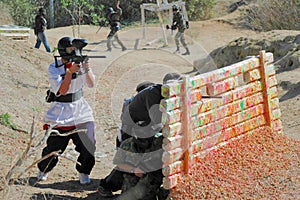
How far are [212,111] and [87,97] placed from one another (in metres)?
5.76

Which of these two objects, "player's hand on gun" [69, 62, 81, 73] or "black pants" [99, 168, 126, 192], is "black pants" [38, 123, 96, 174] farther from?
"player's hand on gun" [69, 62, 81, 73]

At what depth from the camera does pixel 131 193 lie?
18.5ft

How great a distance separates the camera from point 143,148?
5680 mm

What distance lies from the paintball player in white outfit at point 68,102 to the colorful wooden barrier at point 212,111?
1164 mm

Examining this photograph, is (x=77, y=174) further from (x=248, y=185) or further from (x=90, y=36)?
(x=90, y=36)

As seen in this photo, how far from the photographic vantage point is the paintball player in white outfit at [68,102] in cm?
598

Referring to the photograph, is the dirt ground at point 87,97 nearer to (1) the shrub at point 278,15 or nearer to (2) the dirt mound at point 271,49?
(2) the dirt mound at point 271,49

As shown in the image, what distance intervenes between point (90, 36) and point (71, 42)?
1671 centimetres

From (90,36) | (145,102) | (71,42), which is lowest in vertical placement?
(90,36)

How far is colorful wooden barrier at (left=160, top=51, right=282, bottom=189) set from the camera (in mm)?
5348

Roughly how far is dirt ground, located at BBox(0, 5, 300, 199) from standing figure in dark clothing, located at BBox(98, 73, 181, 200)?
596 millimetres

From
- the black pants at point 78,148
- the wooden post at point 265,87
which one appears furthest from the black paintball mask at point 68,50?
the wooden post at point 265,87

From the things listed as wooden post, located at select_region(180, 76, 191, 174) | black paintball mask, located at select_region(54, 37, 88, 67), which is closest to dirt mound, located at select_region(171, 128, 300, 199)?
wooden post, located at select_region(180, 76, 191, 174)

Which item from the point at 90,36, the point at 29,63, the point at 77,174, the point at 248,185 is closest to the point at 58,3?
the point at 90,36
